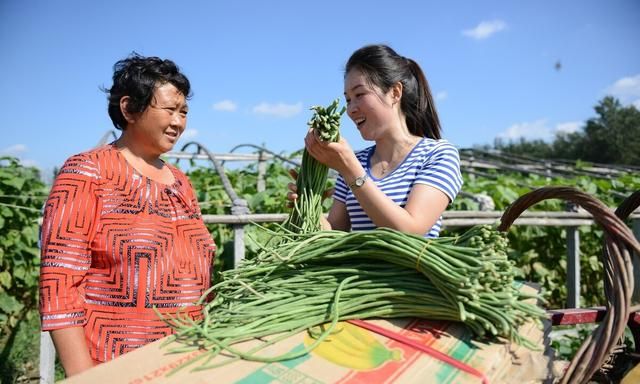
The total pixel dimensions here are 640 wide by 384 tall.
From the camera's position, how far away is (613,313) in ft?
3.14

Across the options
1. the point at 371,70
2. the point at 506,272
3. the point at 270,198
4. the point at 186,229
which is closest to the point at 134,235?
the point at 186,229

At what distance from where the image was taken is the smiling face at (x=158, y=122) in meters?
1.54

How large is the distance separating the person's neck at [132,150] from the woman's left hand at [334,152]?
24.8 inches

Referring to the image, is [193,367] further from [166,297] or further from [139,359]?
[166,297]

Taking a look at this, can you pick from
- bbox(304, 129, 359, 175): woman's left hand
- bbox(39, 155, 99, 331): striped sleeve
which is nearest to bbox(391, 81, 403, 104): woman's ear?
bbox(304, 129, 359, 175): woman's left hand

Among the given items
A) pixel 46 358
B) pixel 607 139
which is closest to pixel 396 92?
pixel 46 358

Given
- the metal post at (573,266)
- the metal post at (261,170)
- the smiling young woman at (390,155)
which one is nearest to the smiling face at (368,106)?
the smiling young woman at (390,155)

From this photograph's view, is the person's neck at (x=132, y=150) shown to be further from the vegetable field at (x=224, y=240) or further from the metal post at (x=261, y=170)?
the metal post at (x=261, y=170)

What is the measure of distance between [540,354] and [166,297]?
111 centimetres

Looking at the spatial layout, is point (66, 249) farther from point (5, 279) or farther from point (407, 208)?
point (5, 279)

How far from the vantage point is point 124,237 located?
54.6 inches

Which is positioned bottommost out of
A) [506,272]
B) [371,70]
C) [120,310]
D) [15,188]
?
[120,310]

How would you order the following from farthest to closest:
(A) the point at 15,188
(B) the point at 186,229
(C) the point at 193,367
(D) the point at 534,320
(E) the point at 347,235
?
1. (A) the point at 15,188
2. (B) the point at 186,229
3. (E) the point at 347,235
4. (D) the point at 534,320
5. (C) the point at 193,367

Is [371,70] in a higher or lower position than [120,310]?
higher
